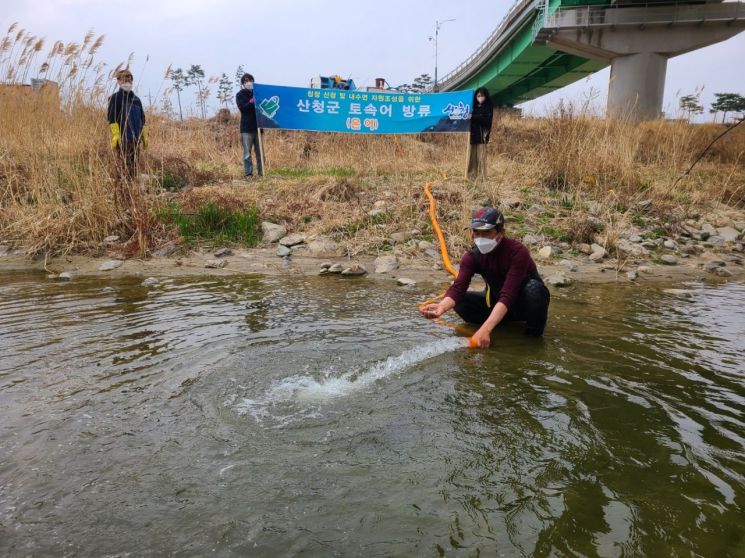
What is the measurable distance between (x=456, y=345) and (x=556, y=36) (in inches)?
811

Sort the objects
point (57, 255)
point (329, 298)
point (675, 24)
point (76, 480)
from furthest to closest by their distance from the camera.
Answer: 1. point (675, 24)
2. point (57, 255)
3. point (329, 298)
4. point (76, 480)

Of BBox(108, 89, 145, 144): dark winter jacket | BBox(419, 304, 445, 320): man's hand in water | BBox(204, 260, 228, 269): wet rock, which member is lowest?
BBox(204, 260, 228, 269): wet rock

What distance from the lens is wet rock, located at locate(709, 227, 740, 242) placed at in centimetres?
737

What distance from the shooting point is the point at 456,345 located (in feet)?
12.8

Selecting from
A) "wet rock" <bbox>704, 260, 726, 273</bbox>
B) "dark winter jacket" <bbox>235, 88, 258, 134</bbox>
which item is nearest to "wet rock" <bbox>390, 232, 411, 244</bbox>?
"wet rock" <bbox>704, 260, 726, 273</bbox>

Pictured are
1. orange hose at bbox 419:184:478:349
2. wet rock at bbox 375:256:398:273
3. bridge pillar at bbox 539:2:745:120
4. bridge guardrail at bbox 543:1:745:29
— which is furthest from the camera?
bridge pillar at bbox 539:2:745:120

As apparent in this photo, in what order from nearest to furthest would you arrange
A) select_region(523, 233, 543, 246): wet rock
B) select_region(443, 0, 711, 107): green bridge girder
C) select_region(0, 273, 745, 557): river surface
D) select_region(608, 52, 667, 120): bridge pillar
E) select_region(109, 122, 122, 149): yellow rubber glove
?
1. select_region(0, 273, 745, 557): river surface
2. select_region(109, 122, 122, 149): yellow rubber glove
3. select_region(523, 233, 543, 246): wet rock
4. select_region(608, 52, 667, 120): bridge pillar
5. select_region(443, 0, 711, 107): green bridge girder

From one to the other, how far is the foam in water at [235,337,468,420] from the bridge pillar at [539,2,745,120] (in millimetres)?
19856

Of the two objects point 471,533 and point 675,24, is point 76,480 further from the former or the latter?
point 675,24

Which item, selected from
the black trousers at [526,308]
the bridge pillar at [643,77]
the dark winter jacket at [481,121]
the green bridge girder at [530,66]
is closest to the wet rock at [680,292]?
the black trousers at [526,308]

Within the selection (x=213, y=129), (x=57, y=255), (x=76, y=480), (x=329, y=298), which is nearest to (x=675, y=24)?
(x=213, y=129)

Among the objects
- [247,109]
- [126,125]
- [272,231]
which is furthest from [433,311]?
[247,109]

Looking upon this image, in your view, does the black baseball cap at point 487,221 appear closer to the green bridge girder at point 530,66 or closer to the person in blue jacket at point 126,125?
the person in blue jacket at point 126,125

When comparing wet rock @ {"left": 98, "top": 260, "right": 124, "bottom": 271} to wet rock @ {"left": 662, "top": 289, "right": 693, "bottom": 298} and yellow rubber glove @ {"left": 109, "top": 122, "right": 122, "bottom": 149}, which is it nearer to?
yellow rubber glove @ {"left": 109, "top": 122, "right": 122, "bottom": 149}
